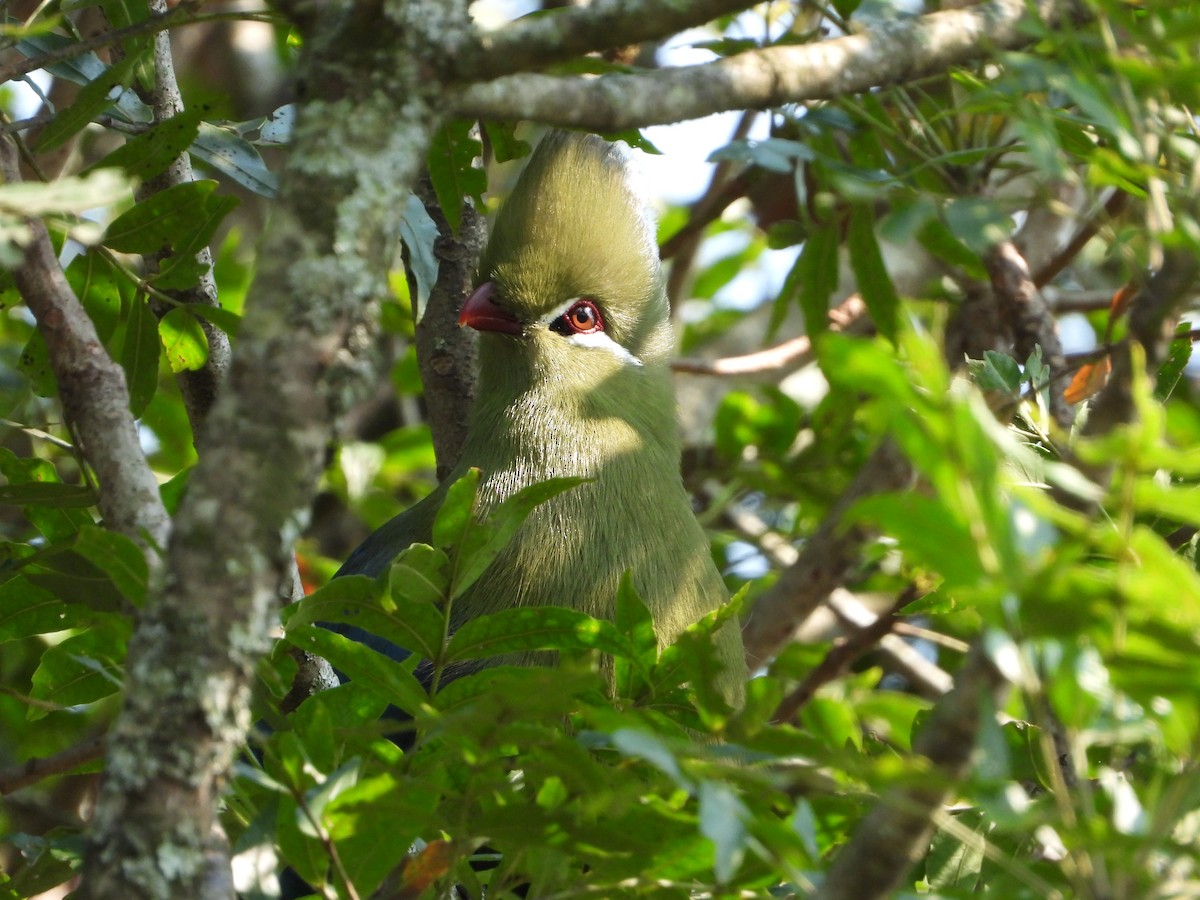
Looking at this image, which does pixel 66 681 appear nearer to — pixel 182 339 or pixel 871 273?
pixel 182 339

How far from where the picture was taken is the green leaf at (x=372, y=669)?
1.21 meters

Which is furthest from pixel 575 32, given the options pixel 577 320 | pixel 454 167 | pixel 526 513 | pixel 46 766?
pixel 577 320

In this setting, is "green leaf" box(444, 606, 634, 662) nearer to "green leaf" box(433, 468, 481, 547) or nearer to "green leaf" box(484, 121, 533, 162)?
"green leaf" box(433, 468, 481, 547)

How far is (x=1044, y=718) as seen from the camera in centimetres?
86

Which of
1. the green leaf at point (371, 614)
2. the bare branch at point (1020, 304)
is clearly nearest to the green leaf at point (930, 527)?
the green leaf at point (371, 614)

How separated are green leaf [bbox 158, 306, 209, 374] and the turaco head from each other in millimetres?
665

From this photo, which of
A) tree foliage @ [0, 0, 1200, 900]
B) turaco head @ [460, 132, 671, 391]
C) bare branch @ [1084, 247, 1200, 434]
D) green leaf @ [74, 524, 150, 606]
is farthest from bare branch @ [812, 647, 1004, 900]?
turaco head @ [460, 132, 671, 391]

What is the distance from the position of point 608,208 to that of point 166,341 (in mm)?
972

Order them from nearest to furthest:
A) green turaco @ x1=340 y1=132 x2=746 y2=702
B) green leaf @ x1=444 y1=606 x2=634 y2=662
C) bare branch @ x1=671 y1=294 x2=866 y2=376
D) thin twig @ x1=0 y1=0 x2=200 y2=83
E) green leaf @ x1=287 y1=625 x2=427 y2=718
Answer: green leaf @ x1=287 y1=625 x2=427 y2=718 < green leaf @ x1=444 y1=606 x2=634 y2=662 < thin twig @ x1=0 y1=0 x2=200 y2=83 < green turaco @ x1=340 y1=132 x2=746 y2=702 < bare branch @ x1=671 y1=294 x2=866 y2=376

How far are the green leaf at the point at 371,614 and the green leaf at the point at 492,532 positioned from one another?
0.14 feet

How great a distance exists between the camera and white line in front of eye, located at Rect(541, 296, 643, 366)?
254 cm

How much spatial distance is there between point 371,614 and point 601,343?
1326mm

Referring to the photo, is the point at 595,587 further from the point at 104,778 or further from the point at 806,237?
the point at 104,778

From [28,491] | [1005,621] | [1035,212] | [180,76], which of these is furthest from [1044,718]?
[180,76]
